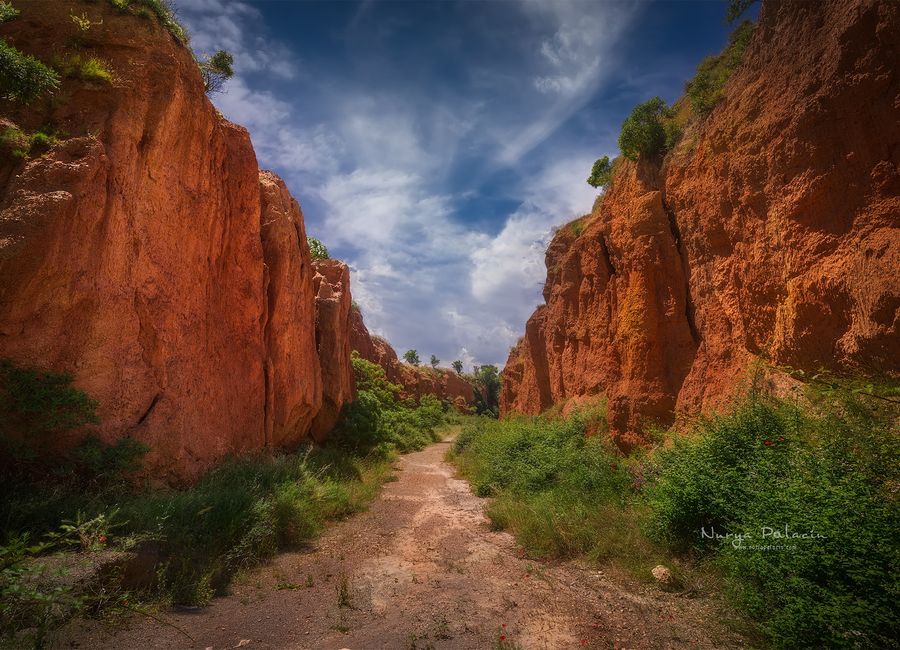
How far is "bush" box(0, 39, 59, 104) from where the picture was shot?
20.1ft

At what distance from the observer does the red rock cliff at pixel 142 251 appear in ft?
21.3

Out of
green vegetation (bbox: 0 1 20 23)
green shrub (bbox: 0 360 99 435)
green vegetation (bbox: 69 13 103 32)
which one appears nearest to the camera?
green shrub (bbox: 0 360 99 435)

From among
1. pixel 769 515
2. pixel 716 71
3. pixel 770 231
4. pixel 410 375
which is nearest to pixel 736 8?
pixel 716 71

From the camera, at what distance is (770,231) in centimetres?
766

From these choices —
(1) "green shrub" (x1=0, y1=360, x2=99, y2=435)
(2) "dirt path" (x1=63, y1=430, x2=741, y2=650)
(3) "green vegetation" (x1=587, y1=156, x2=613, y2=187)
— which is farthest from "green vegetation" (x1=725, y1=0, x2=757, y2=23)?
(1) "green shrub" (x1=0, y1=360, x2=99, y2=435)

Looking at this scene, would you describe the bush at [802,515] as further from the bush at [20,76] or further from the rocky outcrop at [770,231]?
the bush at [20,76]

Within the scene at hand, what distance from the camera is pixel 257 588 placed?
5.89 m

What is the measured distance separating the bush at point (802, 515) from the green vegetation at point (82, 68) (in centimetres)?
1243

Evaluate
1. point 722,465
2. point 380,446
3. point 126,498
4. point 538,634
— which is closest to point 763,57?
point 722,465

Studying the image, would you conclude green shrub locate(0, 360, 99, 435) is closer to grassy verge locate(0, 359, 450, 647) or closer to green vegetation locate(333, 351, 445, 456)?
grassy verge locate(0, 359, 450, 647)

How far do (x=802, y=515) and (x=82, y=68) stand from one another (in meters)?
12.9

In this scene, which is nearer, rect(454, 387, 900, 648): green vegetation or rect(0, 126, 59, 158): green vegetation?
rect(454, 387, 900, 648): green vegetation

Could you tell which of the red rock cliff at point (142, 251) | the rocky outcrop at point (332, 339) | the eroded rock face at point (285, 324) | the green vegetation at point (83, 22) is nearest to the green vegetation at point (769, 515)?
the red rock cliff at point (142, 251)

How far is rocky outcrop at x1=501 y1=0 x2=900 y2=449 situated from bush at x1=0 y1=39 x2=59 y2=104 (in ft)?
40.5
